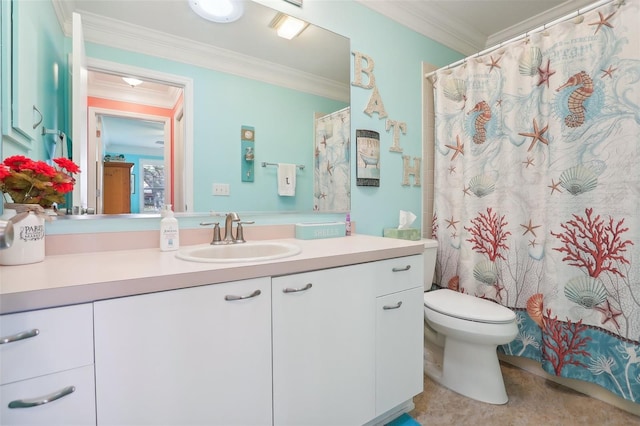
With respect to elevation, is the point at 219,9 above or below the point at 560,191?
above

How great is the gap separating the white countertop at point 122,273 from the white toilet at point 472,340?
25.9 inches

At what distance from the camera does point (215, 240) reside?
132cm

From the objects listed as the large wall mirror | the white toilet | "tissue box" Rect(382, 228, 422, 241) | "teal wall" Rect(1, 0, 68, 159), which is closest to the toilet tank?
"tissue box" Rect(382, 228, 422, 241)

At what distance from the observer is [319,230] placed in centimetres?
157

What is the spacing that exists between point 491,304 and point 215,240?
4.92 ft

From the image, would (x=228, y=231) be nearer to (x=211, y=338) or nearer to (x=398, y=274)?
(x=211, y=338)

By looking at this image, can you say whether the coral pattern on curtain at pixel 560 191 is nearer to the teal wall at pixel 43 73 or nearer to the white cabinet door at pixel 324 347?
the white cabinet door at pixel 324 347

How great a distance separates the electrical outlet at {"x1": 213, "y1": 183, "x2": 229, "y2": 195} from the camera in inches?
55.3

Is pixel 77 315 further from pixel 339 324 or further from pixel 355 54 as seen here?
pixel 355 54

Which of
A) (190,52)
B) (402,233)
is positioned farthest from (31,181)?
(402,233)

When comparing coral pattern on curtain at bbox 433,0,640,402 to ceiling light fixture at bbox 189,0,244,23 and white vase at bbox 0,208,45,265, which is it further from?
white vase at bbox 0,208,45,265

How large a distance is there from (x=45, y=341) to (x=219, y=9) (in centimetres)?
149

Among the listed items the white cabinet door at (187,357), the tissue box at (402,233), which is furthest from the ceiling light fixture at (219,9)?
the tissue box at (402,233)

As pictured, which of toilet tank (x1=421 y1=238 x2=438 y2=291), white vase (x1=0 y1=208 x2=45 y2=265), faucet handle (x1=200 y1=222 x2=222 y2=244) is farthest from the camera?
toilet tank (x1=421 y1=238 x2=438 y2=291)
